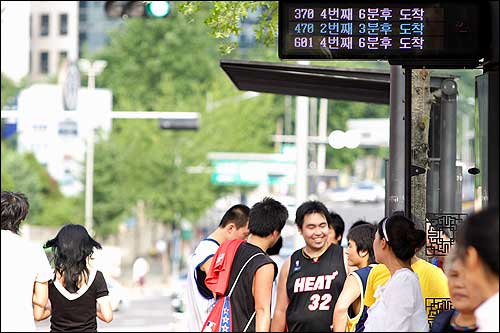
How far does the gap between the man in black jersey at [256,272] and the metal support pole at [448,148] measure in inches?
118

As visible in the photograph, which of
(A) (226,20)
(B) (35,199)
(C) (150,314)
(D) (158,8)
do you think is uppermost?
(D) (158,8)

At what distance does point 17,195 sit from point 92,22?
4077 inches

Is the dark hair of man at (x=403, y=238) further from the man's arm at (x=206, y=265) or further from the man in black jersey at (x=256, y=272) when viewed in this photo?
the man's arm at (x=206, y=265)

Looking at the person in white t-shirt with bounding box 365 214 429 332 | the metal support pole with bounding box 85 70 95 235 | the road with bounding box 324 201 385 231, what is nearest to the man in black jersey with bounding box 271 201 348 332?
the person in white t-shirt with bounding box 365 214 429 332

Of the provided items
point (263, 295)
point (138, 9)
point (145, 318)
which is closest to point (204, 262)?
point (263, 295)

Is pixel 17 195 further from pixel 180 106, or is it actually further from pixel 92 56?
pixel 92 56

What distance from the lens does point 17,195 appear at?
755 cm

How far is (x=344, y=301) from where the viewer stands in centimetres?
694

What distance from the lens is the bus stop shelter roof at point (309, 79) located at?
41.6ft

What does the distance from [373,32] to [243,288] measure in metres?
1.84

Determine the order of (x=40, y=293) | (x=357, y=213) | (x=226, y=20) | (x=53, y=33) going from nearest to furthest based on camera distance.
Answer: (x=40, y=293) < (x=226, y=20) < (x=357, y=213) < (x=53, y=33)

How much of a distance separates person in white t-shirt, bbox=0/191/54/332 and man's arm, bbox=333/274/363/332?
1.58m

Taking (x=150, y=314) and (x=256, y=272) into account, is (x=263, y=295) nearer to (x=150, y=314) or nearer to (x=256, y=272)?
(x=256, y=272)

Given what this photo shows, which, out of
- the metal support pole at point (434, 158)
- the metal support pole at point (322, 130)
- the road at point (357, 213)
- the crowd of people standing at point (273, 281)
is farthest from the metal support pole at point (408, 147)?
the metal support pole at point (322, 130)
